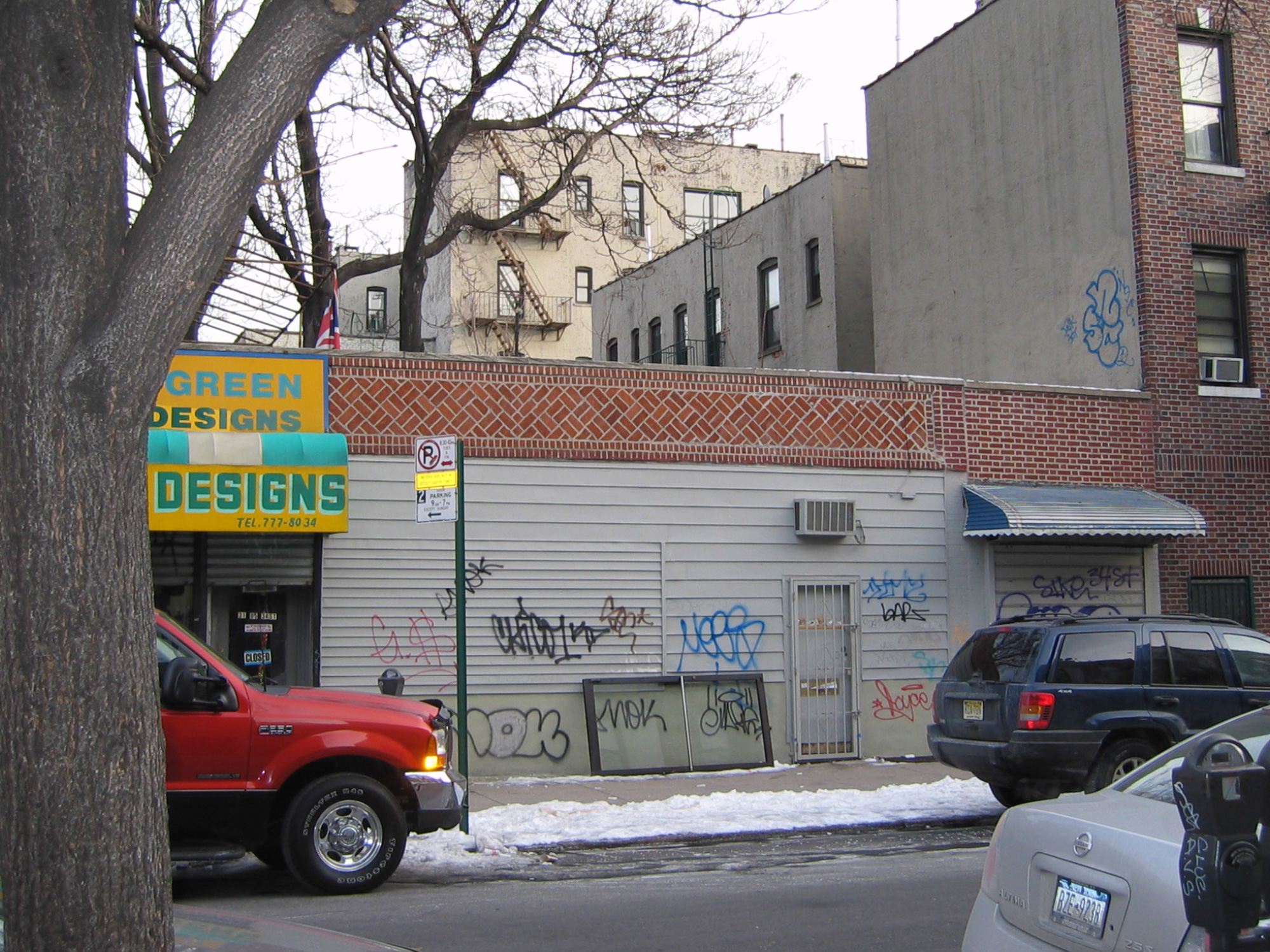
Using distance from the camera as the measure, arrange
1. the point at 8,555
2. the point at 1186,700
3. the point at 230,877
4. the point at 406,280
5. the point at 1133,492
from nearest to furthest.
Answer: the point at 8,555
the point at 230,877
the point at 1186,700
the point at 1133,492
the point at 406,280

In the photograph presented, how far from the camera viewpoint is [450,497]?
396 inches

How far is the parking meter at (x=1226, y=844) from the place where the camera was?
3.19 meters

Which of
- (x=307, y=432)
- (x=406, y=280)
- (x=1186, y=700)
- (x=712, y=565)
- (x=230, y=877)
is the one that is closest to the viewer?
(x=230, y=877)

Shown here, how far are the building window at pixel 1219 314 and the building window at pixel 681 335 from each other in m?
13.1

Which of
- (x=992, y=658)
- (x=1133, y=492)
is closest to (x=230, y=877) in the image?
(x=992, y=658)

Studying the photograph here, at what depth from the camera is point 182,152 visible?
187 inches

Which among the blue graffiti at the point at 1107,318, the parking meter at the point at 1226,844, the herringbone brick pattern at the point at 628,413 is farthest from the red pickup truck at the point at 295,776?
the blue graffiti at the point at 1107,318

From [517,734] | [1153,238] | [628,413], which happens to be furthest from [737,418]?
[1153,238]

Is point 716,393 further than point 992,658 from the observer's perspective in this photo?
Yes

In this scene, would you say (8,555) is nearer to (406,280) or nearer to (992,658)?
(992,658)

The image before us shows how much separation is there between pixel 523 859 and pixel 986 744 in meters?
4.09

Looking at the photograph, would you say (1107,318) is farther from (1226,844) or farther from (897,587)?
(1226,844)

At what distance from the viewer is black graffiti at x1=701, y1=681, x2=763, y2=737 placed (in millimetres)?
14734

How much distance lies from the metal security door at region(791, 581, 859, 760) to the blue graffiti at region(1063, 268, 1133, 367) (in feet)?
18.3
